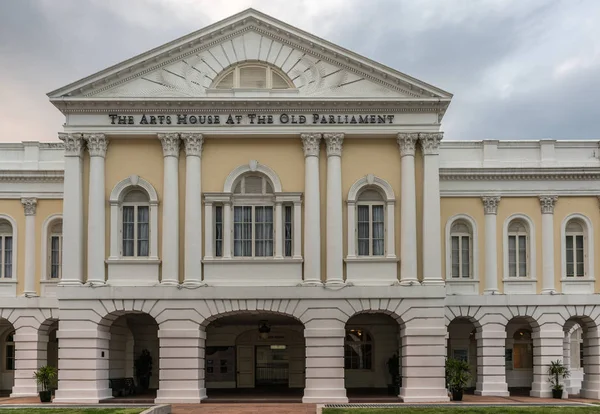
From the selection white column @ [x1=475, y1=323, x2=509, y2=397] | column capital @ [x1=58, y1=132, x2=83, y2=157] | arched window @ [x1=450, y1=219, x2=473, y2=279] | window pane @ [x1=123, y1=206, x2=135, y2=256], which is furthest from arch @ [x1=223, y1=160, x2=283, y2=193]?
white column @ [x1=475, y1=323, x2=509, y2=397]

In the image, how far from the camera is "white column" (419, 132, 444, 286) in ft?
116

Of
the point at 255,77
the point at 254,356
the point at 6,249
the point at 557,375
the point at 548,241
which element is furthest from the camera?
the point at 254,356

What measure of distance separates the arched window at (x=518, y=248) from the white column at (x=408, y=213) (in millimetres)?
7447

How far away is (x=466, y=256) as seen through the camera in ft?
134

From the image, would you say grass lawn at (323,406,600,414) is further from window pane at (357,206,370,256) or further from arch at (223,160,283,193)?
arch at (223,160,283,193)

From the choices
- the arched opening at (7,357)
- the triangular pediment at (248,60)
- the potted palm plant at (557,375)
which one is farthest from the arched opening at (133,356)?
the potted palm plant at (557,375)

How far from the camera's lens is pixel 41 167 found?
41.7 m

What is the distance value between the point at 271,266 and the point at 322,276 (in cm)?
213

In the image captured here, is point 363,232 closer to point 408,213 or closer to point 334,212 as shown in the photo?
point 334,212

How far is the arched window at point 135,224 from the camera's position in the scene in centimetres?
3591

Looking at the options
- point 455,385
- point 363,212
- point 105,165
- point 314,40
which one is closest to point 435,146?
point 363,212

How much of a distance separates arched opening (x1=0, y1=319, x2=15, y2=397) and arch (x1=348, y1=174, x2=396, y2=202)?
61.8 feet

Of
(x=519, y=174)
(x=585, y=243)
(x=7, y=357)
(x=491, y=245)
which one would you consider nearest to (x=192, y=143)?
(x=491, y=245)

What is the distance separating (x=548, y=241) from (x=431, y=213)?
786 centimetres
